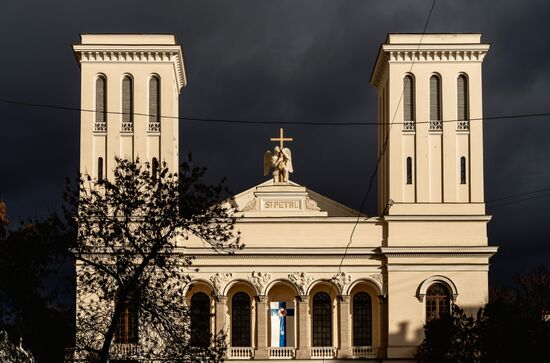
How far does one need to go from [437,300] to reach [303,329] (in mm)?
6124

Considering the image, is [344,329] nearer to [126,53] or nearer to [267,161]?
[267,161]

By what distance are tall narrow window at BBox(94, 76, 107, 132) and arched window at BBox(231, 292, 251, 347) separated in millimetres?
9854

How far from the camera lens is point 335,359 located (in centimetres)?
5903

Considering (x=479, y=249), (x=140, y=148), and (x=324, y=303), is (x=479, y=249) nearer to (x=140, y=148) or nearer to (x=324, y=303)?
(x=324, y=303)

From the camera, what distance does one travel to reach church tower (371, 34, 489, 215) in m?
59.6

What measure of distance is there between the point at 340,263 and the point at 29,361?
26050 millimetres

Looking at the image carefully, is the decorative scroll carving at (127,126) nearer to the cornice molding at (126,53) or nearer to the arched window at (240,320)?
the cornice molding at (126,53)

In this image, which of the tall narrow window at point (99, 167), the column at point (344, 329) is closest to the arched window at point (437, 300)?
the column at point (344, 329)

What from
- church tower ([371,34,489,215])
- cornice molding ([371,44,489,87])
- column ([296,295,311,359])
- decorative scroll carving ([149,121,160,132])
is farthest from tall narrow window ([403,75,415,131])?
decorative scroll carving ([149,121,160,132])

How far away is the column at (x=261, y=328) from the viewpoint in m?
59.3

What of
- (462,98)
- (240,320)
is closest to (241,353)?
(240,320)

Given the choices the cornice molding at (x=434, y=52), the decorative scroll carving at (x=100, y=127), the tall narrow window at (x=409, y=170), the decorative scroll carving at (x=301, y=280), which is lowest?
the decorative scroll carving at (x=301, y=280)

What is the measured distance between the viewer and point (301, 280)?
59.3 metres

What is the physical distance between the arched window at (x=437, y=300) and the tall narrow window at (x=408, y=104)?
7.29 metres
